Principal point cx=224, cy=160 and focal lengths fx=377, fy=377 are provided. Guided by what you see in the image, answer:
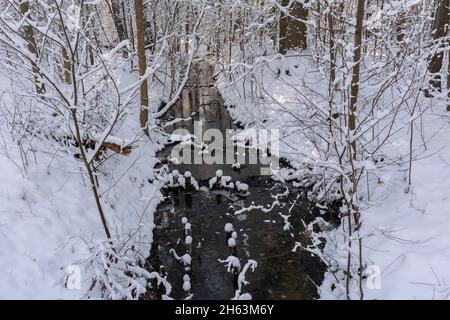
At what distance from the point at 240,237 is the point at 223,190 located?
2.10 m

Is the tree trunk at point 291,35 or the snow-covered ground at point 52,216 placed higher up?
the tree trunk at point 291,35

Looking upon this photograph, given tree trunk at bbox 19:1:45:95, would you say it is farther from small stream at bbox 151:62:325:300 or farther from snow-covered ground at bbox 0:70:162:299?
small stream at bbox 151:62:325:300

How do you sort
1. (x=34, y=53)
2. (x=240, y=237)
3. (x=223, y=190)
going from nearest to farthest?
(x=34, y=53), (x=240, y=237), (x=223, y=190)

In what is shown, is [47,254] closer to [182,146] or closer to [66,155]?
[66,155]

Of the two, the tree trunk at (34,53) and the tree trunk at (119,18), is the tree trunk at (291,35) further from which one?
the tree trunk at (34,53)

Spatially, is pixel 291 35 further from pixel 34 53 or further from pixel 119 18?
pixel 34 53

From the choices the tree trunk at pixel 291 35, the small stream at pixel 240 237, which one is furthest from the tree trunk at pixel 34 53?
the tree trunk at pixel 291 35

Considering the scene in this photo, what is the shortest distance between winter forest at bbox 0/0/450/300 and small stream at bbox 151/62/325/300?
31 mm

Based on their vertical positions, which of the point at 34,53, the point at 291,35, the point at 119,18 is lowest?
the point at 34,53

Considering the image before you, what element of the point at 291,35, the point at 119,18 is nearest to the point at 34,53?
the point at 291,35

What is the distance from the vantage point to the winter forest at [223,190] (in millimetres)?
4711

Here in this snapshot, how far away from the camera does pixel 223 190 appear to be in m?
9.21

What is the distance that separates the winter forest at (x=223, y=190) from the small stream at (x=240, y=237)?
31 mm
